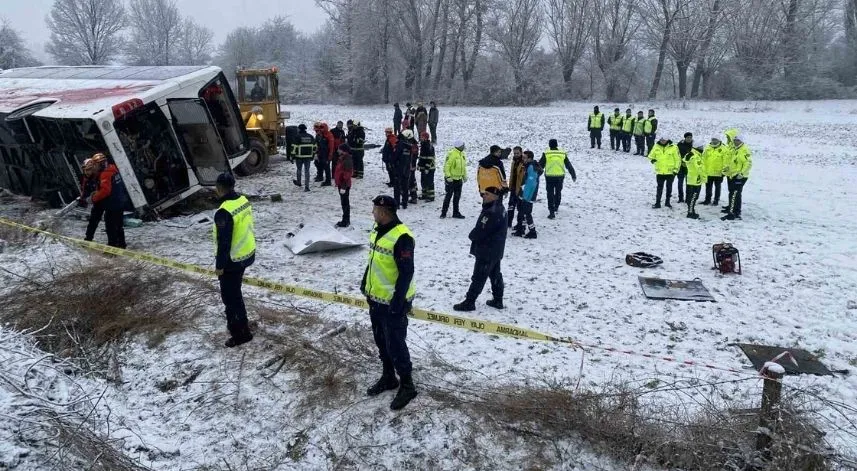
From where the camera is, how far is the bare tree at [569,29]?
43375 mm

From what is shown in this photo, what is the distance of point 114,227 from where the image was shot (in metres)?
8.91

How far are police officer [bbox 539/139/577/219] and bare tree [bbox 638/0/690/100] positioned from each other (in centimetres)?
3418

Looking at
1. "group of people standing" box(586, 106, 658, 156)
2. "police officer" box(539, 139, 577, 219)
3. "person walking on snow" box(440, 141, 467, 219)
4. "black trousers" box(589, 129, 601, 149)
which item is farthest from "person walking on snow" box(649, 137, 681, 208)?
"black trousers" box(589, 129, 601, 149)

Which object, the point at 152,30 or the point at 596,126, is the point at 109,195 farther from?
the point at 152,30

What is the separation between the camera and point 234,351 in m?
5.86

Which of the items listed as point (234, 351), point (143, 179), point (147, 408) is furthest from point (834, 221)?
point (143, 179)

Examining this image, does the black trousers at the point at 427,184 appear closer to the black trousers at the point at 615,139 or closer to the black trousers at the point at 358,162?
the black trousers at the point at 358,162

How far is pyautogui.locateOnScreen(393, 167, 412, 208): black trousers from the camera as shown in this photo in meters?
11.9

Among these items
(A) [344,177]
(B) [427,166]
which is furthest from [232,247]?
(B) [427,166]

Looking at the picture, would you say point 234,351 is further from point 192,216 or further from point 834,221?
point 834,221

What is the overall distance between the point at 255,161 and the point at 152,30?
58.4m

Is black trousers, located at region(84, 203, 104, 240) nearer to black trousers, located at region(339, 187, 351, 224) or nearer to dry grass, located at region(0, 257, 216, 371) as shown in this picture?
dry grass, located at region(0, 257, 216, 371)

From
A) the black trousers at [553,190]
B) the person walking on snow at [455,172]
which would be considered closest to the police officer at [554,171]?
the black trousers at [553,190]

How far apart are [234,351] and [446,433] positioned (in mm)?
2520
